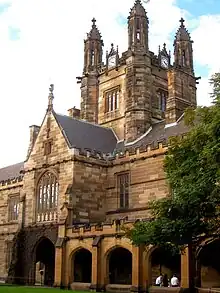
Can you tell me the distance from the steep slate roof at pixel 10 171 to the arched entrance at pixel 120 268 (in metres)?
18.9

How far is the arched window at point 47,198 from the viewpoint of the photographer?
1316 inches

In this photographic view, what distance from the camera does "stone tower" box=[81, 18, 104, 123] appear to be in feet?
141

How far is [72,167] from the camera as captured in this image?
32.4 meters

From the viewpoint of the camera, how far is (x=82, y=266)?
105ft

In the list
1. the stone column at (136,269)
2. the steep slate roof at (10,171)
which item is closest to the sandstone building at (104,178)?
the stone column at (136,269)

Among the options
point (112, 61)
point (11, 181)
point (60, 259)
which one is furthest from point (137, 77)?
point (60, 259)

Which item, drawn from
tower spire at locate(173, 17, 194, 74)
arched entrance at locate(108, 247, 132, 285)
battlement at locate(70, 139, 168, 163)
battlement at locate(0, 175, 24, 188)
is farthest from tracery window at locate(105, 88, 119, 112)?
arched entrance at locate(108, 247, 132, 285)

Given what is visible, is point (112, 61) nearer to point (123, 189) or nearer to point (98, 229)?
point (123, 189)

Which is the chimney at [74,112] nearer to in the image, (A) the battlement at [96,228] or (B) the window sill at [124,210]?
A: (B) the window sill at [124,210]

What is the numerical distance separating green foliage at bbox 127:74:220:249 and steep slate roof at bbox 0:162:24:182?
93.1 feet

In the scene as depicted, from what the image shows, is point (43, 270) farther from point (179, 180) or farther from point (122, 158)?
point (179, 180)

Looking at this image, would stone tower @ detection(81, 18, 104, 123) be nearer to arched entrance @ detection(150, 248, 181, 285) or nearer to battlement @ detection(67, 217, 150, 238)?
battlement @ detection(67, 217, 150, 238)

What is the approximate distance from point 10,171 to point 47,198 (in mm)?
16566

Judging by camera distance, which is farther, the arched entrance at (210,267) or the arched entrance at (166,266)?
the arched entrance at (166,266)
